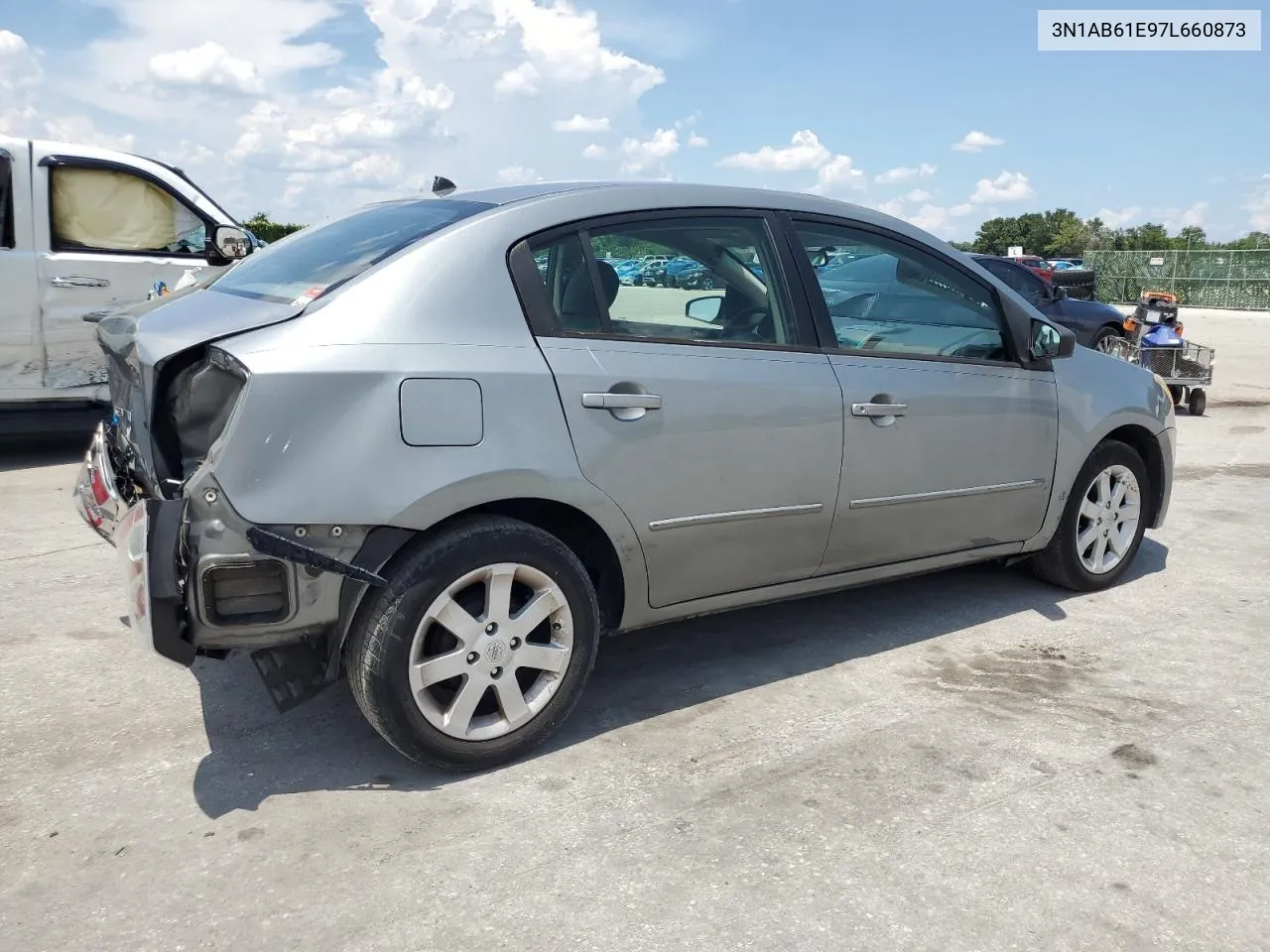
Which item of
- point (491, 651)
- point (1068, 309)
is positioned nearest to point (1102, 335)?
point (1068, 309)

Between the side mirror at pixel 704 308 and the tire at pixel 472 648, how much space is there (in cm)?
91

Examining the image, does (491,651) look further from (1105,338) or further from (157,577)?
(1105,338)

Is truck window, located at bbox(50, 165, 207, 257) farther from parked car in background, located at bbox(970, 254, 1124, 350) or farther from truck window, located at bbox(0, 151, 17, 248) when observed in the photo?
parked car in background, located at bbox(970, 254, 1124, 350)

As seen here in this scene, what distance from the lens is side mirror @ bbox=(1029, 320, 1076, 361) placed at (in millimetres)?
4492

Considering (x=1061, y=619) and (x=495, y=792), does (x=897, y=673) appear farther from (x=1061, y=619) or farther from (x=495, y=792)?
(x=495, y=792)

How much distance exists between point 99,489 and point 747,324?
7.05 feet

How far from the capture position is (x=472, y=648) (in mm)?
3109

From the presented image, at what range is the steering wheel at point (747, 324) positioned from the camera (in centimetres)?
367

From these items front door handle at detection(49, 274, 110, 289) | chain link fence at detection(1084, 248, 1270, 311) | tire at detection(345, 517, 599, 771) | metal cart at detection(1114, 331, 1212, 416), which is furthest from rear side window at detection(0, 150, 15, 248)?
chain link fence at detection(1084, 248, 1270, 311)

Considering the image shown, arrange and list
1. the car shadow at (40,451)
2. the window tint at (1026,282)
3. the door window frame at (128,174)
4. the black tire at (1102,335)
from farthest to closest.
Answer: the black tire at (1102,335), the window tint at (1026,282), the car shadow at (40,451), the door window frame at (128,174)

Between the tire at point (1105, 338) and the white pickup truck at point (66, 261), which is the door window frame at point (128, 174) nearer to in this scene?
the white pickup truck at point (66, 261)

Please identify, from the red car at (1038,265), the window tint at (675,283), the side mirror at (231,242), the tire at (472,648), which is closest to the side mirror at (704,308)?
the window tint at (675,283)

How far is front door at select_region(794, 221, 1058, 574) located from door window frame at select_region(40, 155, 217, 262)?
5132 millimetres

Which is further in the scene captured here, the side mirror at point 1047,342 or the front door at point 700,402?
the side mirror at point 1047,342
